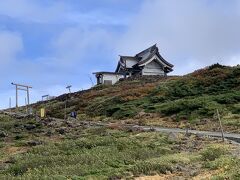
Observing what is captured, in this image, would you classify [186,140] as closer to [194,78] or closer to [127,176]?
[127,176]

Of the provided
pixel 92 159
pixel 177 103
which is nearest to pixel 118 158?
pixel 92 159

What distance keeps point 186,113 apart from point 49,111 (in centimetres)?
2300

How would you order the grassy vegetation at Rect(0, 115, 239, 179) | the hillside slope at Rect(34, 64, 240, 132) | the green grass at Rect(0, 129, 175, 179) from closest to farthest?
the grassy vegetation at Rect(0, 115, 239, 179) < the green grass at Rect(0, 129, 175, 179) < the hillside slope at Rect(34, 64, 240, 132)

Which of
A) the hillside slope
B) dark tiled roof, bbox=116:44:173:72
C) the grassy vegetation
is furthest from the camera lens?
dark tiled roof, bbox=116:44:173:72

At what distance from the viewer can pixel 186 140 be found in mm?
24547

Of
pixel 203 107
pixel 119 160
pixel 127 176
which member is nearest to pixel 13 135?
pixel 203 107

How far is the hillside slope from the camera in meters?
36.2

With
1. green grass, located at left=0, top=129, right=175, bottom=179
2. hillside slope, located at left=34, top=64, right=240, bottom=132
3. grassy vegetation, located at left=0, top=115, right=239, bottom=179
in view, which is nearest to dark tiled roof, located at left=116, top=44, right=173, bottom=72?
hillside slope, located at left=34, top=64, right=240, bottom=132

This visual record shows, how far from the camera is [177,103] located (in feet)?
135

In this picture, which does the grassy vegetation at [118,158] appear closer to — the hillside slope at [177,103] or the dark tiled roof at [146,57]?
the hillside slope at [177,103]

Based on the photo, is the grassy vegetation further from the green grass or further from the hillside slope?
the hillside slope

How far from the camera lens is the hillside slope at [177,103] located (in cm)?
3616

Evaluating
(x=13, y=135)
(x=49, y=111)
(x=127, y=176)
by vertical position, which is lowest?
(x=127, y=176)

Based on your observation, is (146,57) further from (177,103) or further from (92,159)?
(92,159)
